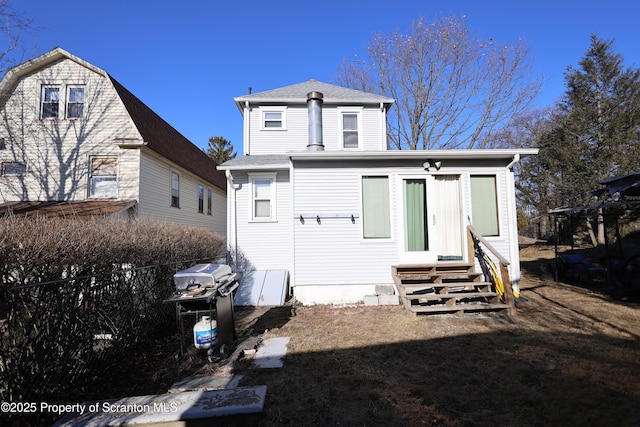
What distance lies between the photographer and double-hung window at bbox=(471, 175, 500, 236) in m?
7.37

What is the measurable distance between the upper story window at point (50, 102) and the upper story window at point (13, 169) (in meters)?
1.96

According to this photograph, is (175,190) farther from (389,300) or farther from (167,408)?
(167,408)

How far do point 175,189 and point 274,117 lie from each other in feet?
19.4

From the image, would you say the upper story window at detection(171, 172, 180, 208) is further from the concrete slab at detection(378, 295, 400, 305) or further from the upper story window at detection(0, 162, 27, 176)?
the concrete slab at detection(378, 295, 400, 305)

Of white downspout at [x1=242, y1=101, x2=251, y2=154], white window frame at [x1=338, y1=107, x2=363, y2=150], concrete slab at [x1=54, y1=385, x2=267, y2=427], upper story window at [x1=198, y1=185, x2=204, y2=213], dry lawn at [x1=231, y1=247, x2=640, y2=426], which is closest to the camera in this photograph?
concrete slab at [x1=54, y1=385, x2=267, y2=427]

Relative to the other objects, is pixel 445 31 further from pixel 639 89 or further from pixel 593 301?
pixel 593 301

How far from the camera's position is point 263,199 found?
979 centimetres

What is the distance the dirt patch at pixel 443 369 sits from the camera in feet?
9.66

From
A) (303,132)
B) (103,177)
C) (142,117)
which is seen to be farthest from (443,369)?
(142,117)

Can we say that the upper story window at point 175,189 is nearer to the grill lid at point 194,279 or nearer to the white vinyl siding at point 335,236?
the white vinyl siding at point 335,236

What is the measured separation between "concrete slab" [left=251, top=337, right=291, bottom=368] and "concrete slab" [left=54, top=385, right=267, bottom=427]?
975 mm

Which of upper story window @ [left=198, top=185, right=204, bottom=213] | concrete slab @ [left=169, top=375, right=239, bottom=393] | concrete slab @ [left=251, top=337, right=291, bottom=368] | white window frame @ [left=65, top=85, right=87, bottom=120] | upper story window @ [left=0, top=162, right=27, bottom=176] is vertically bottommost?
concrete slab @ [left=251, top=337, right=291, bottom=368]

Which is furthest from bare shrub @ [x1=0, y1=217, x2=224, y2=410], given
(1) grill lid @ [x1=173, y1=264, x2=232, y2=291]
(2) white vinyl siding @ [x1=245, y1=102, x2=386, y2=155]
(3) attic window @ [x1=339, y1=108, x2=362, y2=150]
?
(3) attic window @ [x1=339, y1=108, x2=362, y2=150]

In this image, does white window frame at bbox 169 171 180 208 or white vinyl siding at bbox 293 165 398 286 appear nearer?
white vinyl siding at bbox 293 165 398 286
